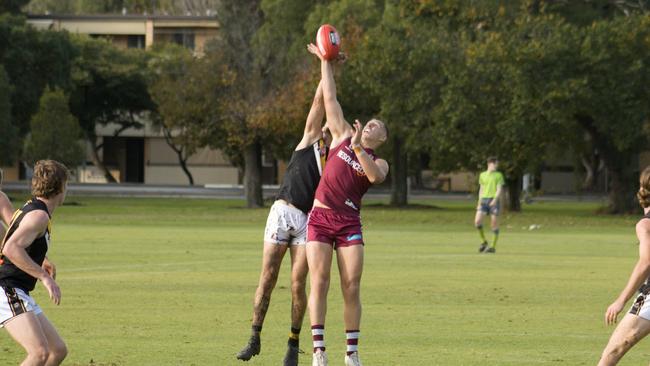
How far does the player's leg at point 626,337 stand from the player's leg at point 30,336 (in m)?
4.01

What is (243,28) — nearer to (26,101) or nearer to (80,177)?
(26,101)

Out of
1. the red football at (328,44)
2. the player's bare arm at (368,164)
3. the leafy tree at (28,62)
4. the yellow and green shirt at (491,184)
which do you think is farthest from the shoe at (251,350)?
the leafy tree at (28,62)

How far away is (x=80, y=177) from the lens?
99.8 metres

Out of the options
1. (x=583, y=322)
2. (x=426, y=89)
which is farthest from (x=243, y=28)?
(x=583, y=322)

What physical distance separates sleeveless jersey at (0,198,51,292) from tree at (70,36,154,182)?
258 ft

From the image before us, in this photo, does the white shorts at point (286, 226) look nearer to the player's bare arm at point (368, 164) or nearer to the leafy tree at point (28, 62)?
the player's bare arm at point (368, 164)

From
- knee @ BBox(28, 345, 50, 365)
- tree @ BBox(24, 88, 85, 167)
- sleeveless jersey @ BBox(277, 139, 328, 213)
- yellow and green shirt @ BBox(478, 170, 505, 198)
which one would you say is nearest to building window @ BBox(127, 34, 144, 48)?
tree @ BBox(24, 88, 85, 167)

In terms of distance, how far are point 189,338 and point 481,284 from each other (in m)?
8.49

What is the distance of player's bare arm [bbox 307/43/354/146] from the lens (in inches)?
511

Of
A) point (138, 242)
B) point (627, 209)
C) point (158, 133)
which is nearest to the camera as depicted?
point (138, 242)

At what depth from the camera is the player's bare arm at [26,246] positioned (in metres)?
9.93

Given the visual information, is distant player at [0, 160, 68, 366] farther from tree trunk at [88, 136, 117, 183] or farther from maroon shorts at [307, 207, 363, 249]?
tree trunk at [88, 136, 117, 183]

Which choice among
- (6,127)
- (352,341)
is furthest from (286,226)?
(6,127)

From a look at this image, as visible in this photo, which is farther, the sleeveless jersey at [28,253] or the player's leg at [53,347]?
the sleeveless jersey at [28,253]
